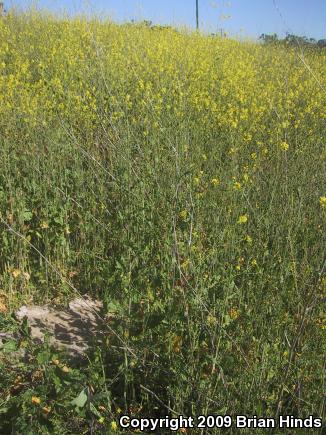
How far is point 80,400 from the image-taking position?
5.16ft

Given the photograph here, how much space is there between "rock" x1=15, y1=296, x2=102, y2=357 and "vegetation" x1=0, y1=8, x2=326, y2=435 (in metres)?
0.10

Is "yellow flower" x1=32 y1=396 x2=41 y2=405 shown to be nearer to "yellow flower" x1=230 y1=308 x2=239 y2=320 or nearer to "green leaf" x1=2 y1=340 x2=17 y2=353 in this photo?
"green leaf" x1=2 y1=340 x2=17 y2=353

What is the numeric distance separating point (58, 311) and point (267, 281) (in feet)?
3.99

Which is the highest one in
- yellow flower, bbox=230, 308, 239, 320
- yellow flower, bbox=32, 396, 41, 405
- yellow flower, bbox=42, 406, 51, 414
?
yellow flower, bbox=230, 308, 239, 320

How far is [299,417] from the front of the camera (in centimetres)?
162

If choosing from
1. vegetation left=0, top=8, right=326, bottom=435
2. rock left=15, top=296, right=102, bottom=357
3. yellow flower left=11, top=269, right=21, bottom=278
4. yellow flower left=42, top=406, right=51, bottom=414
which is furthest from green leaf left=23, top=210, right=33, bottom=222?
yellow flower left=42, top=406, right=51, bottom=414

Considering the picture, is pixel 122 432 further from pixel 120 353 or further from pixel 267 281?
pixel 267 281

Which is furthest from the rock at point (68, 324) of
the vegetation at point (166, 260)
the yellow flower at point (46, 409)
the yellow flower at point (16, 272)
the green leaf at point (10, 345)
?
the yellow flower at point (46, 409)

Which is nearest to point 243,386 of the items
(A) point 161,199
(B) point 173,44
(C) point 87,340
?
(C) point 87,340

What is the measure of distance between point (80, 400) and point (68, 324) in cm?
99

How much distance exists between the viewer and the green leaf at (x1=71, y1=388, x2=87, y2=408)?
5.12 ft

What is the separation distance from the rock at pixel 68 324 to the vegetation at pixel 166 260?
0.10 m

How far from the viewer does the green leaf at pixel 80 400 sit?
5.12 feet

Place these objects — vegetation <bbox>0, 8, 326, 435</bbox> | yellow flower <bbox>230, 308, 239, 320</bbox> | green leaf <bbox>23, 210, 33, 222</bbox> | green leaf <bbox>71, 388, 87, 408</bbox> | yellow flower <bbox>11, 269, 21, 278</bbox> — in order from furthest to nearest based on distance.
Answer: green leaf <bbox>23, 210, 33, 222</bbox>
yellow flower <bbox>11, 269, 21, 278</bbox>
yellow flower <bbox>230, 308, 239, 320</bbox>
vegetation <bbox>0, 8, 326, 435</bbox>
green leaf <bbox>71, 388, 87, 408</bbox>
